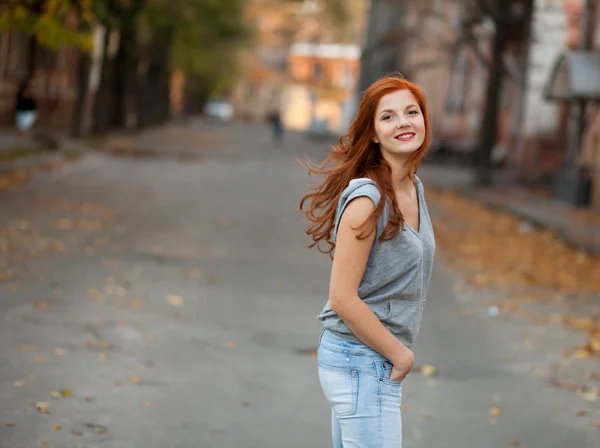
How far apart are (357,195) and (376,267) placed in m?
0.21

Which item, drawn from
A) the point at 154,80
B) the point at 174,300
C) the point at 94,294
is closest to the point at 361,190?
the point at 174,300

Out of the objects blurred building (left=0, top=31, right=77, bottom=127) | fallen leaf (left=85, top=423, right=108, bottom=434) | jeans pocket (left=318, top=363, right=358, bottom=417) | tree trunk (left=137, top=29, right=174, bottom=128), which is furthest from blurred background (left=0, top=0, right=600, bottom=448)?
tree trunk (left=137, top=29, right=174, bottom=128)

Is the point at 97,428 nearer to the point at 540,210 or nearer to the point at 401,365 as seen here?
the point at 401,365

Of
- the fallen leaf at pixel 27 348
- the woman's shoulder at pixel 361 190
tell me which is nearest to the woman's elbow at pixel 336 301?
the woman's shoulder at pixel 361 190

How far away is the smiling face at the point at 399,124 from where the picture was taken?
349 centimetres

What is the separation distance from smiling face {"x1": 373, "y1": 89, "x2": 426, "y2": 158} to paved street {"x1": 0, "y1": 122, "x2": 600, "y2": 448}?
8.26 feet

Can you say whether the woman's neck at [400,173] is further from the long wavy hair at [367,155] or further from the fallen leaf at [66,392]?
the fallen leaf at [66,392]

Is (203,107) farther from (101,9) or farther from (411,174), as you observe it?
(411,174)

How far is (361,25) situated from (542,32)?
69.7 m

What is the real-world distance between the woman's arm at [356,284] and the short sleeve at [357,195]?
0.01 m

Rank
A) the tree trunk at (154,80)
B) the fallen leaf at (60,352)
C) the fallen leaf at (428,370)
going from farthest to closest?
the tree trunk at (154,80), the fallen leaf at (428,370), the fallen leaf at (60,352)

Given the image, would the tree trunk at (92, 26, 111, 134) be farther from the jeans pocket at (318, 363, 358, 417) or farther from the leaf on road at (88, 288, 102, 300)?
the jeans pocket at (318, 363, 358, 417)

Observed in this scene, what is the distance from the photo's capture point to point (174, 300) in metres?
10.3

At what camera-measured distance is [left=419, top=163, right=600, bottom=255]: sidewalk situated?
17250mm
